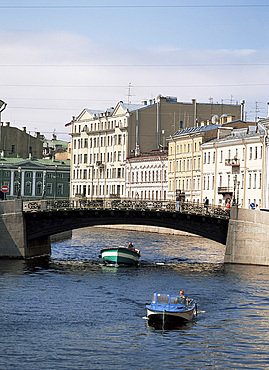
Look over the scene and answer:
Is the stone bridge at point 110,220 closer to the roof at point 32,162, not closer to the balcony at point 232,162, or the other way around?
the balcony at point 232,162

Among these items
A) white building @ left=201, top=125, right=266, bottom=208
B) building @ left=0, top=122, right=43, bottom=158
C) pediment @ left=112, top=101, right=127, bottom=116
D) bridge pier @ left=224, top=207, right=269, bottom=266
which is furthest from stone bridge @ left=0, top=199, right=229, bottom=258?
building @ left=0, top=122, right=43, bottom=158

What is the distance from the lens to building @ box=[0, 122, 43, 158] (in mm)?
156875

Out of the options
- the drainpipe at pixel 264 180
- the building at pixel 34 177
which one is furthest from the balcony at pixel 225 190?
the building at pixel 34 177

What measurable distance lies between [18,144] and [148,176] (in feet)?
135

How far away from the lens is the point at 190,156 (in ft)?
369

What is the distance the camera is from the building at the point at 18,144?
156875 mm

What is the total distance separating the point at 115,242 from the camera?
89.2 meters

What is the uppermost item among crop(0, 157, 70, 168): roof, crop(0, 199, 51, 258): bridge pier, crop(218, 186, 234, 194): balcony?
crop(0, 157, 70, 168): roof

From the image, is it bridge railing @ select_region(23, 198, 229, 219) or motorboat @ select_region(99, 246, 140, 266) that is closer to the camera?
motorboat @ select_region(99, 246, 140, 266)

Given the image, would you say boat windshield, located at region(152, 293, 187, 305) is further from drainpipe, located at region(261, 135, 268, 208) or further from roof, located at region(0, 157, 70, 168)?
roof, located at region(0, 157, 70, 168)

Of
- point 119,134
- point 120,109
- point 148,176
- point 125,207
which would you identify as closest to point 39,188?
point 119,134

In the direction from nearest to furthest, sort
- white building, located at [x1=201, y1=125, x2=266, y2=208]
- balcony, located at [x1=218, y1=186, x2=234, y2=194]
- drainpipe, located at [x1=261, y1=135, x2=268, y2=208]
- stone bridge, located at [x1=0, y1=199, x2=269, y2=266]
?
stone bridge, located at [x1=0, y1=199, x2=269, y2=266]
drainpipe, located at [x1=261, y1=135, x2=268, y2=208]
white building, located at [x1=201, y1=125, x2=266, y2=208]
balcony, located at [x1=218, y1=186, x2=234, y2=194]

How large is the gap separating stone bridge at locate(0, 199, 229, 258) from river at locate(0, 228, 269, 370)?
2.03m

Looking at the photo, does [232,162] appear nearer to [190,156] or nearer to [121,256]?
[190,156]
